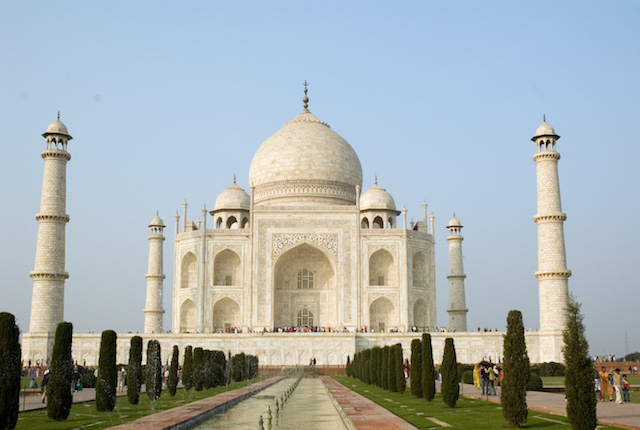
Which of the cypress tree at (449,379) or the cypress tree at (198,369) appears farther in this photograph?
the cypress tree at (198,369)

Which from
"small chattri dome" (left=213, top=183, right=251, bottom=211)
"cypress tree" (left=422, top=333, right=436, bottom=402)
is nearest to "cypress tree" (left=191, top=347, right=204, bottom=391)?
"cypress tree" (left=422, top=333, right=436, bottom=402)

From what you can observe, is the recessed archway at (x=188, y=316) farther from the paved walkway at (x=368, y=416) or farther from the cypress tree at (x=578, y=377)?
the cypress tree at (x=578, y=377)

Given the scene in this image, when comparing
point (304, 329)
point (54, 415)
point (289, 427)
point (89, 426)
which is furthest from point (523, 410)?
point (304, 329)

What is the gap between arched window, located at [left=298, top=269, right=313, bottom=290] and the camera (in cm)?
3072

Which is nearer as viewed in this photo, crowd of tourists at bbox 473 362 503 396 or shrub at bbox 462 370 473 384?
crowd of tourists at bbox 473 362 503 396

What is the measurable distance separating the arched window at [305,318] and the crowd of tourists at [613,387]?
16.4m

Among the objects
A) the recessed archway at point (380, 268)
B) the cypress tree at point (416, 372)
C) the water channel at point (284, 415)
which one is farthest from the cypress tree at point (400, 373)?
the recessed archway at point (380, 268)

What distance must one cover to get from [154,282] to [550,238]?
16.6m

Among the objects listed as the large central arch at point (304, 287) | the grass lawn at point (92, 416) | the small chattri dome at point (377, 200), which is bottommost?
the grass lawn at point (92, 416)

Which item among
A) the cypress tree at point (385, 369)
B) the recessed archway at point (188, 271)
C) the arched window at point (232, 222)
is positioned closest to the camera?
the cypress tree at point (385, 369)

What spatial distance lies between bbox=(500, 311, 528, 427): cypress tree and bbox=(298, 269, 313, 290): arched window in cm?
2178

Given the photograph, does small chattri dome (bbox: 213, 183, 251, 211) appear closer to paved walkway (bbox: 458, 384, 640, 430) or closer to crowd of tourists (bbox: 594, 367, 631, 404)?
crowd of tourists (bbox: 594, 367, 631, 404)

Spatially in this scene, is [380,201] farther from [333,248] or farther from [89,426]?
[89,426]

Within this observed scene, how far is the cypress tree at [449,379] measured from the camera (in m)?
11.1
